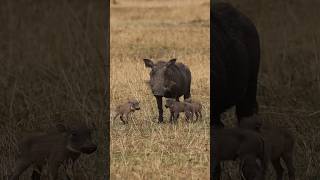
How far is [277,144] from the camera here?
4.19 metres

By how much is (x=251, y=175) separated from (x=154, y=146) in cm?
95

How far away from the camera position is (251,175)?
3.97 meters

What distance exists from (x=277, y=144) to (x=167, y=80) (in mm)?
803

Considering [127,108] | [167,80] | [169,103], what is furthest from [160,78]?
[127,108]

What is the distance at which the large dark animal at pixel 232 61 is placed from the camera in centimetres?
446

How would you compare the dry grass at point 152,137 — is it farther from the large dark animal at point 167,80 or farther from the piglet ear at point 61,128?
the piglet ear at point 61,128

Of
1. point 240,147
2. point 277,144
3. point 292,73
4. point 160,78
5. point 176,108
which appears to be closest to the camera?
point 240,147

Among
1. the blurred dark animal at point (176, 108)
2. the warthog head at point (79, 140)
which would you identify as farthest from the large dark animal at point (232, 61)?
the warthog head at point (79, 140)

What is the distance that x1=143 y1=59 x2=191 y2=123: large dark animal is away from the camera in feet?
15.0

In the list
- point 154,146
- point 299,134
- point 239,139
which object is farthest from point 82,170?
point 299,134

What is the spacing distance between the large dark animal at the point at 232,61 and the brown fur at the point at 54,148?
85cm

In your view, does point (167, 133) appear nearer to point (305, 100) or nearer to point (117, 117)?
point (117, 117)

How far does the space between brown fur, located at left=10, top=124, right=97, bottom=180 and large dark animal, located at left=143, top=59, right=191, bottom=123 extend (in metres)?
0.65

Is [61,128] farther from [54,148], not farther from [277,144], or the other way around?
[277,144]
